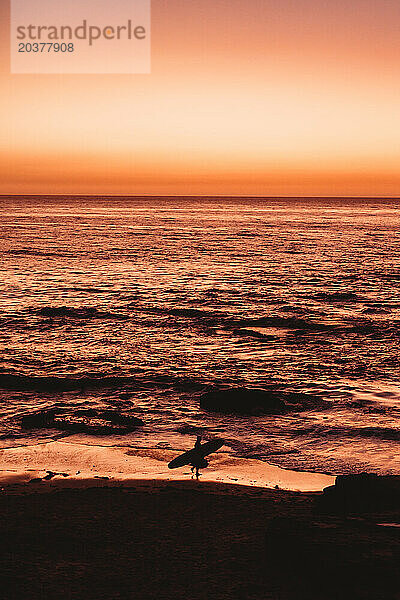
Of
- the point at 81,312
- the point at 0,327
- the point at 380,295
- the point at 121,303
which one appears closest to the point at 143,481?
the point at 0,327

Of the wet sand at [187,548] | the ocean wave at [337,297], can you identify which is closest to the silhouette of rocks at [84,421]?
the wet sand at [187,548]

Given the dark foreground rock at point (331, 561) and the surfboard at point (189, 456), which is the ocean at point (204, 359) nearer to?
the surfboard at point (189, 456)

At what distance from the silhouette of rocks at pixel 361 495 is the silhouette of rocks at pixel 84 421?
3503 millimetres

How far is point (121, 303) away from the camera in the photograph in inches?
800

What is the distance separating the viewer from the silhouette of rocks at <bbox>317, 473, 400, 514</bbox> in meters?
5.66

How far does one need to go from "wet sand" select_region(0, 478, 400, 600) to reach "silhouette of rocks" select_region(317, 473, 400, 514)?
0.55ft

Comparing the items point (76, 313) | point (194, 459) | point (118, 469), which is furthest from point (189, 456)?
point (76, 313)

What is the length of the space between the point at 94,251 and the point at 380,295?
76.4 feet

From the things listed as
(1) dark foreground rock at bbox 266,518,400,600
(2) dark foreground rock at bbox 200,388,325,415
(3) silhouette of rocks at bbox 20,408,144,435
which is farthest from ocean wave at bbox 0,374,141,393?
(1) dark foreground rock at bbox 266,518,400,600

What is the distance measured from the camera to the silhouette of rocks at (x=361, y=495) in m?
5.66

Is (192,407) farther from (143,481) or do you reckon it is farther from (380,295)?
(380,295)

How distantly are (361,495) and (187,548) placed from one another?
188 centimetres

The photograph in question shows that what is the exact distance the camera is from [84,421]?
891cm

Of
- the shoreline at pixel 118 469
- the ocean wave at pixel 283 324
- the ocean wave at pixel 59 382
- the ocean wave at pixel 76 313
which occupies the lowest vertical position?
the shoreline at pixel 118 469
